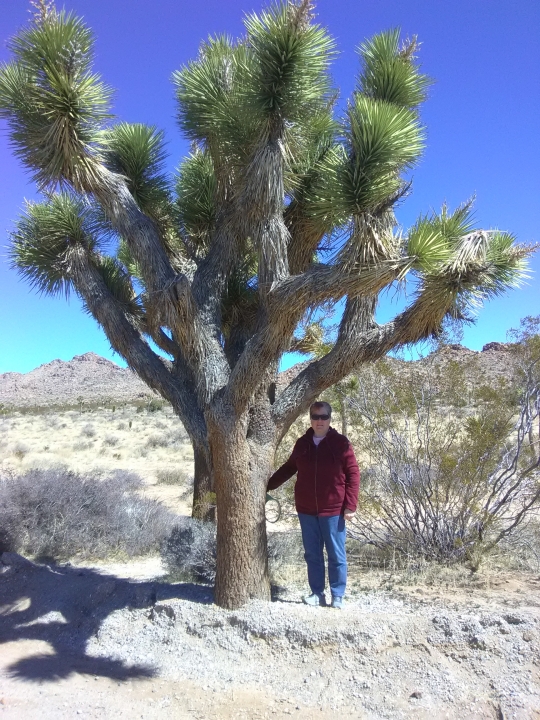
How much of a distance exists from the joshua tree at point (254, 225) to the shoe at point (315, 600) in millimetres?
372

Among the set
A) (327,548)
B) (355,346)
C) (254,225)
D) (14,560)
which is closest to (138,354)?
(254,225)

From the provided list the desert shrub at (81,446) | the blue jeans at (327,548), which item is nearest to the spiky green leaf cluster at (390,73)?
the blue jeans at (327,548)

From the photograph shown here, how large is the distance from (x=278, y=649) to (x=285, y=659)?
102mm

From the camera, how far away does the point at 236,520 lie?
4.93 meters

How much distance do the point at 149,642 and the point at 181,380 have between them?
2328 mm

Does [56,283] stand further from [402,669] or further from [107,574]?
[402,669]

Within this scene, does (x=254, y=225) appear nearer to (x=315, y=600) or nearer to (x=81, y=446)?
(x=315, y=600)

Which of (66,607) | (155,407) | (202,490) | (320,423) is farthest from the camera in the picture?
(155,407)

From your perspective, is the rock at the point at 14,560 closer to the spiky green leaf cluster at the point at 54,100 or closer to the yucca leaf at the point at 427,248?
the spiky green leaf cluster at the point at 54,100

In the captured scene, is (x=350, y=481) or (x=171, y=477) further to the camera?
(x=171, y=477)

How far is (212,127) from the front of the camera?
210 inches

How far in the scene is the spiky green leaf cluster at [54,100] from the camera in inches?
190

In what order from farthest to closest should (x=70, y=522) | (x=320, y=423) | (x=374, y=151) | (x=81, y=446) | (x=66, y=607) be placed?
(x=81, y=446)
(x=70, y=522)
(x=66, y=607)
(x=320, y=423)
(x=374, y=151)

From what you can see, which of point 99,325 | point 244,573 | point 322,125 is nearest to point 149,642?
point 244,573
